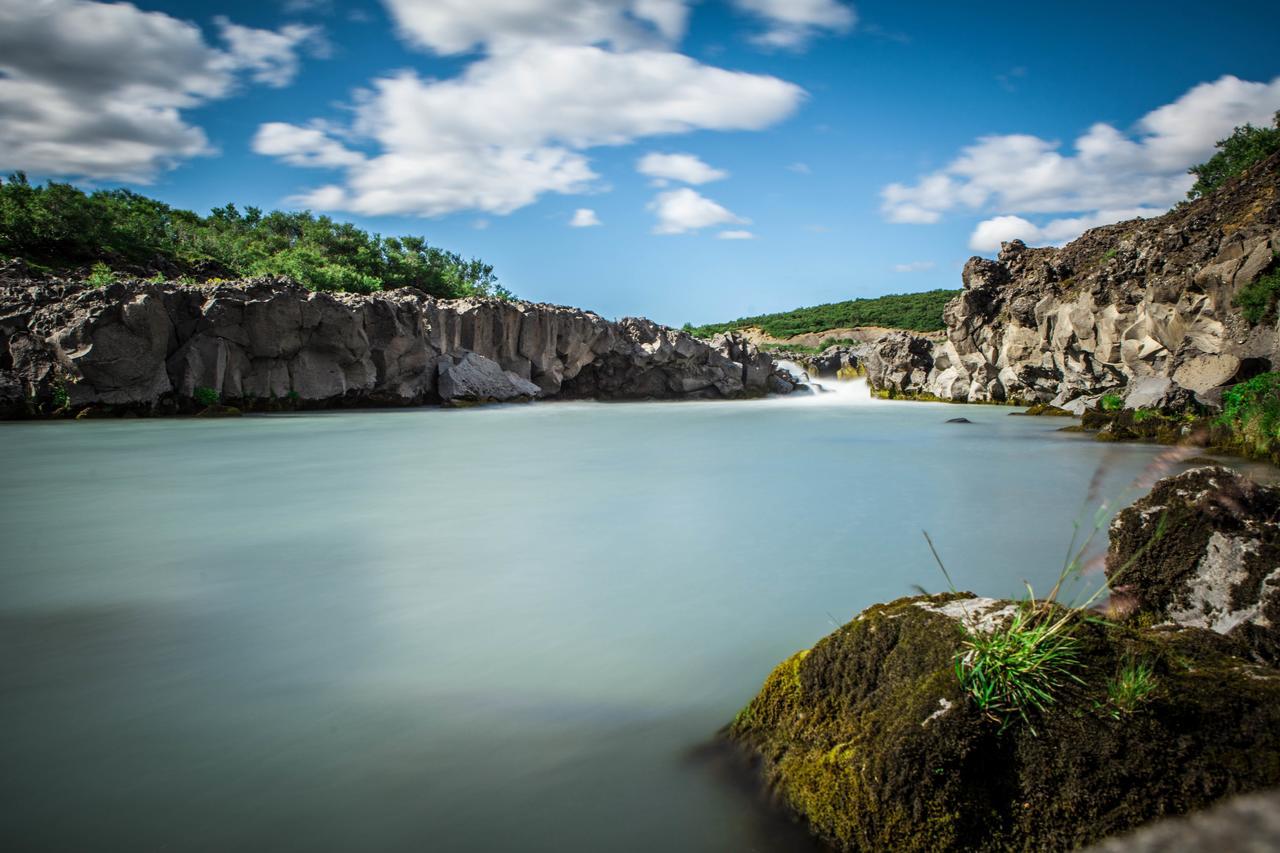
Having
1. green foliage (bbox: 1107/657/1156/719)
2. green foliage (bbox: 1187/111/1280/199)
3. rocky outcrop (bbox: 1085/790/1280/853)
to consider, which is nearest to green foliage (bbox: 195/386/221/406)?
green foliage (bbox: 1107/657/1156/719)

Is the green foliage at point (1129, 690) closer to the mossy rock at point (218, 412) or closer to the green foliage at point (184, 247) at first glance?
the mossy rock at point (218, 412)

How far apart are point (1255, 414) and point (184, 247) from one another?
56.7 m

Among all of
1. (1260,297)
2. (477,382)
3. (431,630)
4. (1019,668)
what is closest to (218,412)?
(477,382)

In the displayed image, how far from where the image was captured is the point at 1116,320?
21.0m

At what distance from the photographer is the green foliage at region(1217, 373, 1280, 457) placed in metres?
10.6

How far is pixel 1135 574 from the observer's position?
11.1ft

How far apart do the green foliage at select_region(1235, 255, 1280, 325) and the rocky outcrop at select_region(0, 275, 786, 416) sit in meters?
21.7

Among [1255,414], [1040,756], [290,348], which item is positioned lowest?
[1040,756]

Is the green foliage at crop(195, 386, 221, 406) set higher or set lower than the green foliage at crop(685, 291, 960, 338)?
lower

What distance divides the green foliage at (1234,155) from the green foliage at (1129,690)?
127ft

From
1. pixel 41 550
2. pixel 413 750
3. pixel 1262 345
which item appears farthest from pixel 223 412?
pixel 1262 345

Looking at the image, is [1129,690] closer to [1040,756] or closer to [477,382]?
[1040,756]

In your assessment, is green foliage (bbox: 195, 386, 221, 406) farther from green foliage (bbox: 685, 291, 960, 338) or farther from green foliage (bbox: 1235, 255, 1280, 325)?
green foliage (bbox: 685, 291, 960, 338)

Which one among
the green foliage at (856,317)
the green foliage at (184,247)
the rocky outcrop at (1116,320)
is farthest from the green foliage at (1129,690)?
the green foliage at (856,317)
